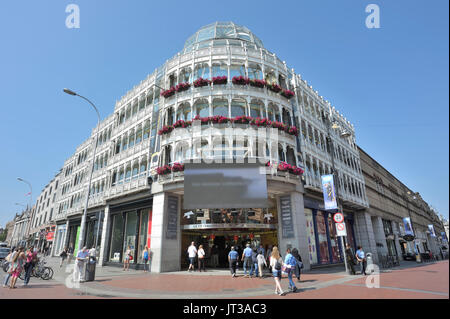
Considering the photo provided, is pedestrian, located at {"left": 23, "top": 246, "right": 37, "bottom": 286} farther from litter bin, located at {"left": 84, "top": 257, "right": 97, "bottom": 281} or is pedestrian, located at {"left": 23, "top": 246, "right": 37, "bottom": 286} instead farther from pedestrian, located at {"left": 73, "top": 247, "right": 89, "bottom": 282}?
litter bin, located at {"left": 84, "top": 257, "right": 97, "bottom": 281}

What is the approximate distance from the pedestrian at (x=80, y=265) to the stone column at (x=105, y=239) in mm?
11744

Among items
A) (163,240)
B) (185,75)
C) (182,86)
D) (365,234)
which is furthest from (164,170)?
(365,234)

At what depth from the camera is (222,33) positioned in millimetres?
26375

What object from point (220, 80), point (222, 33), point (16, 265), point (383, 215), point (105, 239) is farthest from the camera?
point (383, 215)

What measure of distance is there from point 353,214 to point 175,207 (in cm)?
2321

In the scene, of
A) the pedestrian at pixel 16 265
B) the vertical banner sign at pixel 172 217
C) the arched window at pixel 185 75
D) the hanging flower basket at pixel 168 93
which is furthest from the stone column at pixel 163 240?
the arched window at pixel 185 75

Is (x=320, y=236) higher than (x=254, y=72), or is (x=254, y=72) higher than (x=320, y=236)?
(x=254, y=72)

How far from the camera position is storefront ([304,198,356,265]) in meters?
20.7

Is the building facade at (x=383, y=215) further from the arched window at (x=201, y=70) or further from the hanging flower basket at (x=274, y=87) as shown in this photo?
the arched window at (x=201, y=70)

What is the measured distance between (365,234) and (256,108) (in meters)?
21.4

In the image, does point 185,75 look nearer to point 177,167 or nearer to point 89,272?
point 177,167
